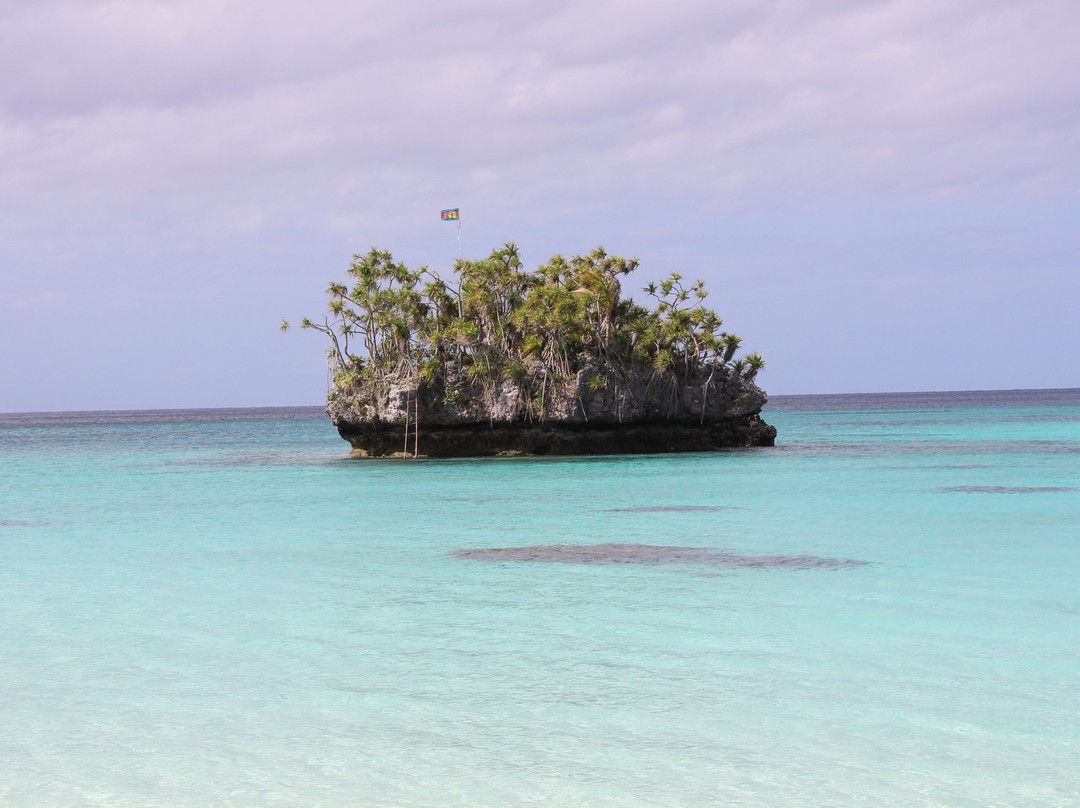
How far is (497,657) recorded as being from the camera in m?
7.77

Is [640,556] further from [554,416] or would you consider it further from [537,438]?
[537,438]

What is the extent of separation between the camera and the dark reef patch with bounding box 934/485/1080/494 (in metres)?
20.8

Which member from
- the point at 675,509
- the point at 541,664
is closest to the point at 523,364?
the point at 675,509

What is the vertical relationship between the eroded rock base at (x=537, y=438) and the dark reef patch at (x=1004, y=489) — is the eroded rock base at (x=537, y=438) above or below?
above

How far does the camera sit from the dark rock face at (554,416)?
36.1 meters

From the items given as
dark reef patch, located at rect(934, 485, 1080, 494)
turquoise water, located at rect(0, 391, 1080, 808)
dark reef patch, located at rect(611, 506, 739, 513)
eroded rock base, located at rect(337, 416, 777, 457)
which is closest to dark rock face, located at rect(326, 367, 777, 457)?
eroded rock base, located at rect(337, 416, 777, 457)

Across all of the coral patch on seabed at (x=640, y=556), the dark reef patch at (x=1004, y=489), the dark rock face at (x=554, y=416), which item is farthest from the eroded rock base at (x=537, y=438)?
the coral patch on seabed at (x=640, y=556)

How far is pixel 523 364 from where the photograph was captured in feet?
119

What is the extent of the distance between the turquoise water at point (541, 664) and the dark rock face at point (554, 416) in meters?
18.4

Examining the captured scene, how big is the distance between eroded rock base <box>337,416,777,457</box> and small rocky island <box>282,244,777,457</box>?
0.16ft

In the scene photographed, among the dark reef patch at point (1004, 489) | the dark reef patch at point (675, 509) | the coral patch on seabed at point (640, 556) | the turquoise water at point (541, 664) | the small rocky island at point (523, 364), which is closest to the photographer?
the turquoise water at point (541, 664)

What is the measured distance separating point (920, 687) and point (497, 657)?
308 cm

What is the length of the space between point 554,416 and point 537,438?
148cm

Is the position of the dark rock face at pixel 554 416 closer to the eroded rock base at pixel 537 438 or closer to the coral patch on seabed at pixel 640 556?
the eroded rock base at pixel 537 438
